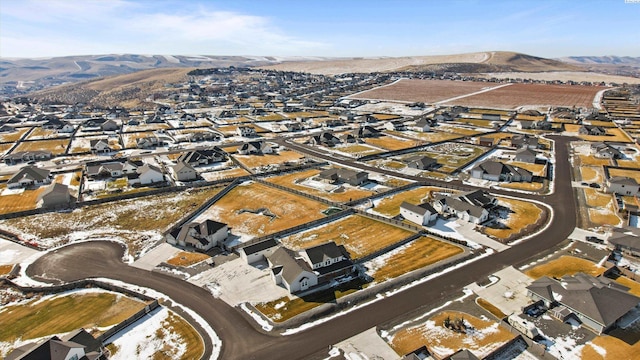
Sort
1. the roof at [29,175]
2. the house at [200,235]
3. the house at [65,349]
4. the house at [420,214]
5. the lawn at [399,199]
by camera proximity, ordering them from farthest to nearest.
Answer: the roof at [29,175] → the lawn at [399,199] → the house at [420,214] → the house at [200,235] → the house at [65,349]

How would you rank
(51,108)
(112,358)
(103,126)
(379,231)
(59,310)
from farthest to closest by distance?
(51,108) → (103,126) → (379,231) → (59,310) → (112,358)

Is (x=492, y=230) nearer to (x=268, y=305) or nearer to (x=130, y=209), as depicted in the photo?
(x=268, y=305)

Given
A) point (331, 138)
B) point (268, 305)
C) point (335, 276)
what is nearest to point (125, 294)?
point (268, 305)

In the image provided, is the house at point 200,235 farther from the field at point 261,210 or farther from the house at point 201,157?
the house at point 201,157

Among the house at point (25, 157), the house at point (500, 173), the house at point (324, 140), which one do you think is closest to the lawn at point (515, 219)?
the house at point (500, 173)

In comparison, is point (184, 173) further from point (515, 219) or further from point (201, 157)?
point (515, 219)

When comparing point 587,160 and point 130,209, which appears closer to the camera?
point 130,209

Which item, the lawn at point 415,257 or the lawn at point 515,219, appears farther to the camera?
the lawn at point 515,219

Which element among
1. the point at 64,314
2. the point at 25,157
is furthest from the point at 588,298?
the point at 25,157
